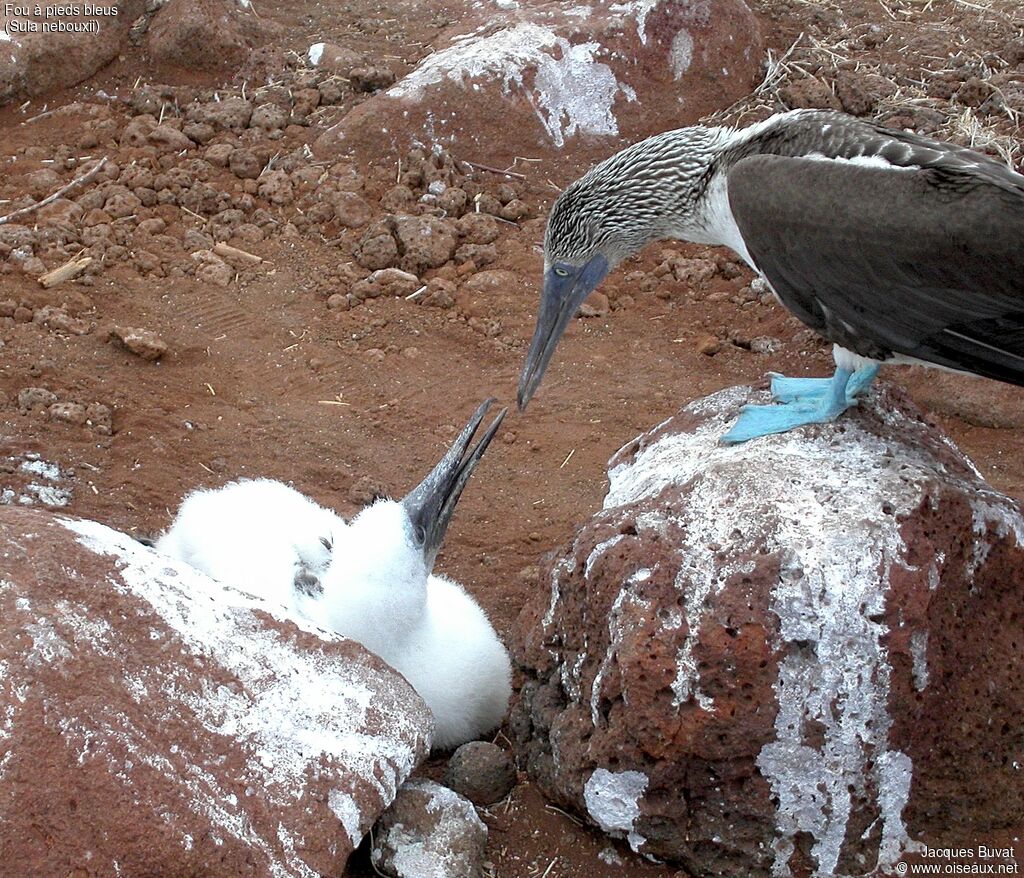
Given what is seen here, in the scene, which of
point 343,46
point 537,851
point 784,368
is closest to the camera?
point 537,851

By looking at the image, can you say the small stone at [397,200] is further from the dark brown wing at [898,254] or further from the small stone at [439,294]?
the dark brown wing at [898,254]

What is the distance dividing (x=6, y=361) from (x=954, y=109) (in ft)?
18.5

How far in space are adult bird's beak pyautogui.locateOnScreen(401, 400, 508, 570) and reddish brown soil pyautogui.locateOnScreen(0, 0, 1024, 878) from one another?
2.04 feet

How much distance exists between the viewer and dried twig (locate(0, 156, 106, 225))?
21.3 feet

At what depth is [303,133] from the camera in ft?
24.5

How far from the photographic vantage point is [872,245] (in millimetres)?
3506

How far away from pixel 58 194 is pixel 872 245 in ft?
16.3

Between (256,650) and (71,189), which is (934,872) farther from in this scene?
(71,189)

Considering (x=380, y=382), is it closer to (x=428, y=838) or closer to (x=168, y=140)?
(x=168, y=140)

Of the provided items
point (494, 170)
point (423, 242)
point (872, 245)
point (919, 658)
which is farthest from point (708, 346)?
point (919, 658)

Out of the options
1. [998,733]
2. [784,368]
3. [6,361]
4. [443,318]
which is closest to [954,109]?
[784,368]

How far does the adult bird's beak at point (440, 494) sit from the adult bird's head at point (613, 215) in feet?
1.97

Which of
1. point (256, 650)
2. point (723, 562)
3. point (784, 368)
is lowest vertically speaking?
point (784, 368)

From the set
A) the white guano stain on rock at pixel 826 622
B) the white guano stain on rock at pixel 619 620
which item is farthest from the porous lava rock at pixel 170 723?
the white guano stain on rock at pixel 826 622
